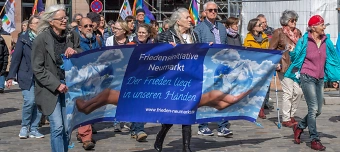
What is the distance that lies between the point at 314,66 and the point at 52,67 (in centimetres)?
368

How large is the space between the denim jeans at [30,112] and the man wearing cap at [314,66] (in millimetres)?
3946

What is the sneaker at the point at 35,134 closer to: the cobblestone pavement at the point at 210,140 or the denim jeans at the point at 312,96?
the cobblestone pavement at the point at 210,140

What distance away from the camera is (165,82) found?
9055 millimetres

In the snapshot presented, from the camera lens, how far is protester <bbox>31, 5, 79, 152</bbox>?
26.7 feet

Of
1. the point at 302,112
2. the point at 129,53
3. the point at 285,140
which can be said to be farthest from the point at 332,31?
the point at 129,53

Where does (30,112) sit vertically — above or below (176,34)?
below

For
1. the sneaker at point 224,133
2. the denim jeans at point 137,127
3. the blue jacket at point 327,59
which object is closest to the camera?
the blue jacket at point 327,59

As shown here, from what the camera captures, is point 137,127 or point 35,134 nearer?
point 137,127

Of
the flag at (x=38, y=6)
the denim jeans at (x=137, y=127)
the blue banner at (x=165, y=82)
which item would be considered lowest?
the denim jeans at (x=137, y=127)

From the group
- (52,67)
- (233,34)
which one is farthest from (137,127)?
(52,67)

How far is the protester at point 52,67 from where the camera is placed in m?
8.13

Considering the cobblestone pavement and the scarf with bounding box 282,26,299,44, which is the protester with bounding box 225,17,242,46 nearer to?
the scarf with bounding box 282,26,299,44

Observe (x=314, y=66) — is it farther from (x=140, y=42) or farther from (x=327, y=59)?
(x=140, y=42)

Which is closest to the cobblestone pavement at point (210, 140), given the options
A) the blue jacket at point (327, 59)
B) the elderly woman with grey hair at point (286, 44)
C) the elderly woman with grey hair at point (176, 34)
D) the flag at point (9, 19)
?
the elderly woman with grey hair at point (286, 44)
